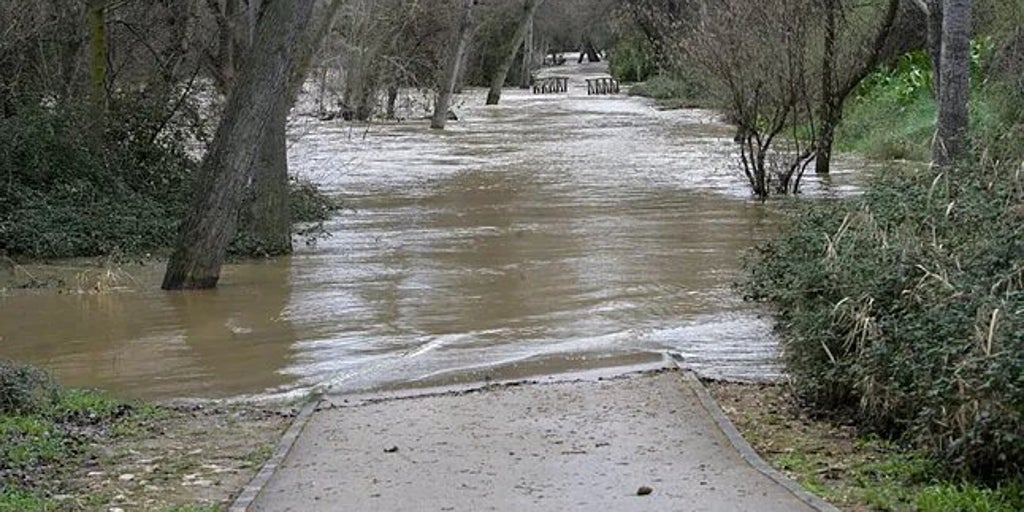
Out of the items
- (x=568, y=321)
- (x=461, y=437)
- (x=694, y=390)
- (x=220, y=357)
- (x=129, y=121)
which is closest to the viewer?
(x=461, y=437)

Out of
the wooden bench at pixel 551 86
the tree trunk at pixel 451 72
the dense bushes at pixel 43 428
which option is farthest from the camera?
the wooden bench at pixel 551 86

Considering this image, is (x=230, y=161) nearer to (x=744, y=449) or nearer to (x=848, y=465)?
(x=744, y=449)

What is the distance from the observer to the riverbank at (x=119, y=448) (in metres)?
8.21

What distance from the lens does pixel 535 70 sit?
107 metres

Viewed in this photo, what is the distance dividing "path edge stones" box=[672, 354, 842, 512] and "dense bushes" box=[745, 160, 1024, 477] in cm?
74

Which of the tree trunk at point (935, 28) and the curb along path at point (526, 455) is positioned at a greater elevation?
the tree trunk at point (935, 28)

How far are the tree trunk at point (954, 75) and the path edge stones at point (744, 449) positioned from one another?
6.18 m

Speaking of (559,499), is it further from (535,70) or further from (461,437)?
(535,70)

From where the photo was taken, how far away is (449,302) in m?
17.1

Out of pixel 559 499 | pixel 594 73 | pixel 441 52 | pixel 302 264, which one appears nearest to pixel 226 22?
pixel 302 264

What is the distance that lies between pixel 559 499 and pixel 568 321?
797 cm

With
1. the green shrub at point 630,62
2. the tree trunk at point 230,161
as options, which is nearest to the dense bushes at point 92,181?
the tree trunk at point 230,161

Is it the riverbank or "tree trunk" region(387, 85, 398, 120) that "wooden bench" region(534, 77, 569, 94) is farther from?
the riverbank

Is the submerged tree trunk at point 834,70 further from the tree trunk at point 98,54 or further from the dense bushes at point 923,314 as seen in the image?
the dense bushes at point 923,314
